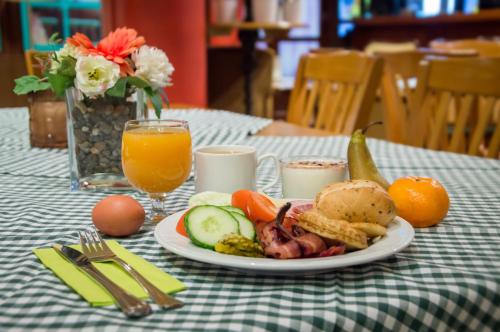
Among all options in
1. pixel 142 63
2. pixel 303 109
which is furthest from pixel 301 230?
pixel 303 109

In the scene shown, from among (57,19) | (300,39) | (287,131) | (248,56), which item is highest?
(57,19)

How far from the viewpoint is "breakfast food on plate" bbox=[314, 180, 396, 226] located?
27.2 inches

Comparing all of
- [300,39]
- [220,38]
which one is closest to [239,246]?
[220,38]

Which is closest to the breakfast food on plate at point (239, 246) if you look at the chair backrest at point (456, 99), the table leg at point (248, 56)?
the chair backrest at point (456, 99)

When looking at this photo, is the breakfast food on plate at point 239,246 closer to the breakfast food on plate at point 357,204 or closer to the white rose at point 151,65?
the breakfast food on plate at point 357,204

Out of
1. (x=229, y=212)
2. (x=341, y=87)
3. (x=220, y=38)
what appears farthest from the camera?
(x=220, y=38)

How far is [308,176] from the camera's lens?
0.91m

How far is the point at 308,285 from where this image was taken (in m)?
0.61

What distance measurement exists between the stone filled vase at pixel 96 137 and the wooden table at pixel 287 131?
66 cm

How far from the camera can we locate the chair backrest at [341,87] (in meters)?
1.86

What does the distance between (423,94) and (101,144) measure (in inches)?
36.2

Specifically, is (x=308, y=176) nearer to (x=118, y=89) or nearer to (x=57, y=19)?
(x=118, y=89)

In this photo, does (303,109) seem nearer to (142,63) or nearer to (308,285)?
(142,63)

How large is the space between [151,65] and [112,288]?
556 mm
